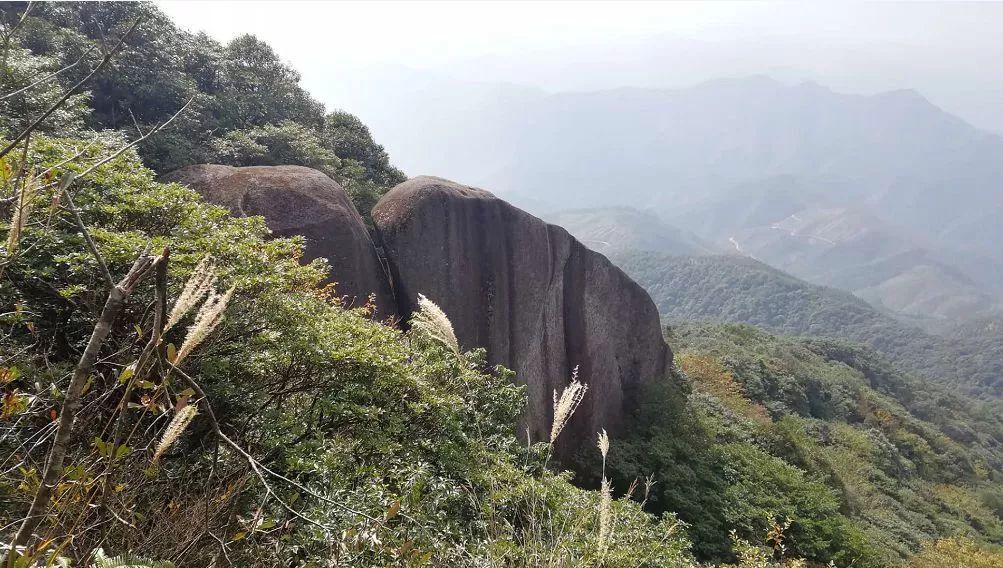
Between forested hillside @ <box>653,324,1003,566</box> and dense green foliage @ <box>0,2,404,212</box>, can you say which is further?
forested hillside @ <box>653,324,1003,566</box>

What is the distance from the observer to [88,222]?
4461 millimetres

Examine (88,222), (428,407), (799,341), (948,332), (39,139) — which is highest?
(39,139)

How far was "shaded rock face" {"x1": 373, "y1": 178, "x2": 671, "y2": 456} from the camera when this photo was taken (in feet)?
37.0

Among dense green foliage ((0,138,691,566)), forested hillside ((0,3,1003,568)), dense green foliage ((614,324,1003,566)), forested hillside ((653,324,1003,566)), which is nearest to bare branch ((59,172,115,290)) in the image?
forested hillside ((0,3,1003,568))

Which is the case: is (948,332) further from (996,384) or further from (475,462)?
(475,462)

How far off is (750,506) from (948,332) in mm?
150336

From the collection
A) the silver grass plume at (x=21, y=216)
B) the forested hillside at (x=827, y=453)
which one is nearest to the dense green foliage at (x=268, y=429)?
the silver grass plume at (x=21, y=216)

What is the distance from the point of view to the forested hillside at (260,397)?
1989 millimetres

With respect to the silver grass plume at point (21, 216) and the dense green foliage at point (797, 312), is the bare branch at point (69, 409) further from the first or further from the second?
the dense green foliage at point (797, 312)

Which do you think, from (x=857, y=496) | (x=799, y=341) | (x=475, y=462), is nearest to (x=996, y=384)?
(x=799, y=341)

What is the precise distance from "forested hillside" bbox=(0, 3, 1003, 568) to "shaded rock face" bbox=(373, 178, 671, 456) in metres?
0.16

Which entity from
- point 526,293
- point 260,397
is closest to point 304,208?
point 260,397

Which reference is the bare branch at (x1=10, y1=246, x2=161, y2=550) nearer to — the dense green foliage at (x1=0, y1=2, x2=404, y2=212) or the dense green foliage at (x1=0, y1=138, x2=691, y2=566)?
the dense green foliage at (x1=0, y1=138, x2=691, y2=566)

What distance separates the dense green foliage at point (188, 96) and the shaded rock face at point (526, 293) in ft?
7.83
